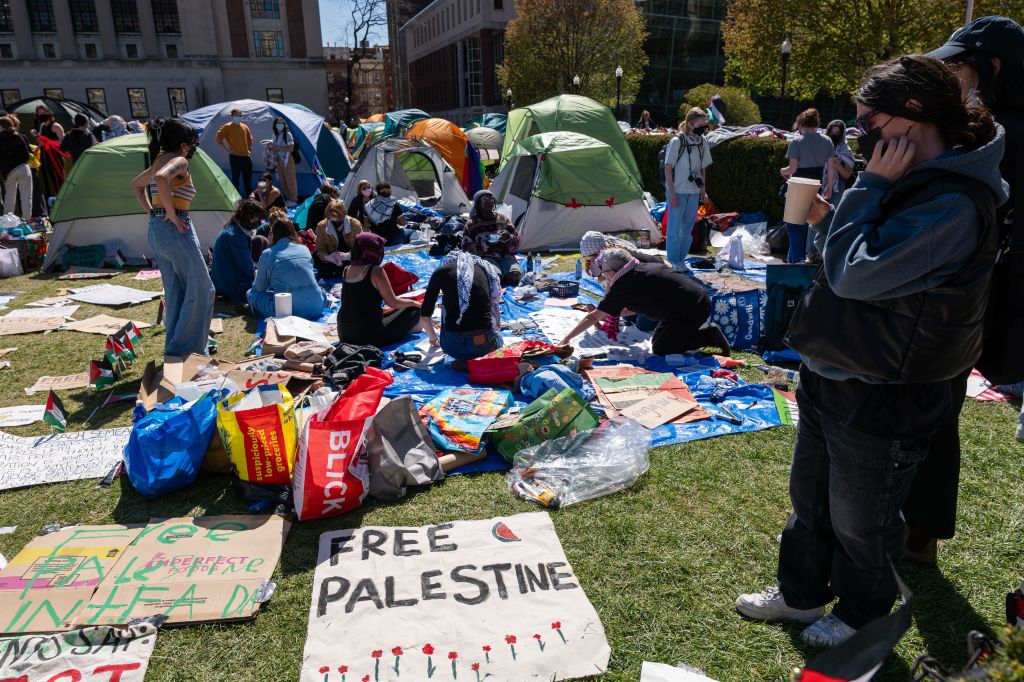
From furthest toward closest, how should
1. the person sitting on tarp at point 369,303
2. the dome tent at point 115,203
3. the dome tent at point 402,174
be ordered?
1. the dome tent at point 402,174
2. the dome tent at point 115,203
3. the person sitting on tarp at point 369,303

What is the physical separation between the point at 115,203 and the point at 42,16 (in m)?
42.1

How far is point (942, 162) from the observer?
1.75 metres

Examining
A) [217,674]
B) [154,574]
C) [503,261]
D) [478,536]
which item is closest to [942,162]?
[478,536]

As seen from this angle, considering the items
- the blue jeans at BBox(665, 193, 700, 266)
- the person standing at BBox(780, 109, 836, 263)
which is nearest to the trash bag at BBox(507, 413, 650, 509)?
the blue jeans at BBox(665, 193, 700, 266)

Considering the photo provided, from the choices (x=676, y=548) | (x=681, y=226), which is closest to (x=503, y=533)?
(x=676, y=548)

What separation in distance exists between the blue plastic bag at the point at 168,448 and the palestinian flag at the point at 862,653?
10.5 ft

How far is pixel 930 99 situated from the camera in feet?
5.83

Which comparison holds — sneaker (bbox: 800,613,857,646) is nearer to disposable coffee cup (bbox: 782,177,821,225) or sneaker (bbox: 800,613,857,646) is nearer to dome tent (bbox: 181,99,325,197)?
disposable coffee cup (bbox: 782,177,821,225)

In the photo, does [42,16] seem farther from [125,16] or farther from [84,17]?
[125,16]

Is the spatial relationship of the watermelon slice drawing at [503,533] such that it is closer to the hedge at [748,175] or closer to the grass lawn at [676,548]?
the grass lawn at [676,548]

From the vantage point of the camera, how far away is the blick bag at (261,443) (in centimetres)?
338

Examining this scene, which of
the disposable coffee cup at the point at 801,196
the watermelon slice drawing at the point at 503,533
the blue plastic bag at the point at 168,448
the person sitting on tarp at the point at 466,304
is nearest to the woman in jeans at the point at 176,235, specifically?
the blue plastic bag at the point at 168,448

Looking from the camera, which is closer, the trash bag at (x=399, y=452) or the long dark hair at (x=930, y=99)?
the long dark hair at (x=930, y=99)

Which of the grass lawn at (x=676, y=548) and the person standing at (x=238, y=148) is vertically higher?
the person standing at (x=238, y=148)
